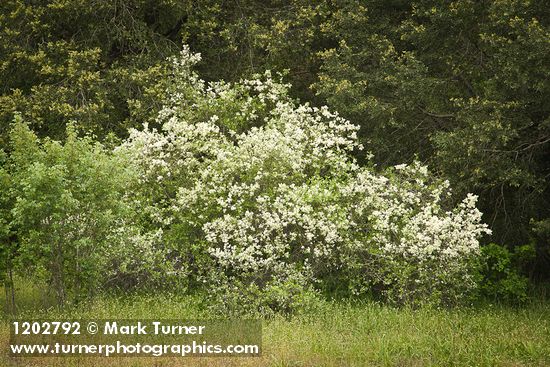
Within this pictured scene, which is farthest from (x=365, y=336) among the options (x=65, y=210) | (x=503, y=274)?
(x=503, y=274)

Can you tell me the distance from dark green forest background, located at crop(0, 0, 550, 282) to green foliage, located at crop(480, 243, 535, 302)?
0.45ft

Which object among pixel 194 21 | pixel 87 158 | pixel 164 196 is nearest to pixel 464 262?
pixel 164 196

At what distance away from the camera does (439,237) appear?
41.6ft

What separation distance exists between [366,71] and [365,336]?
749cm

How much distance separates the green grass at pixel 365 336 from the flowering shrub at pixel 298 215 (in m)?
0.71

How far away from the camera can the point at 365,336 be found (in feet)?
34.3

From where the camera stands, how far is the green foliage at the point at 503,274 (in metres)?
14.3

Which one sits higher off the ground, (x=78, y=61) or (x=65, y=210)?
(x=78, y=61)

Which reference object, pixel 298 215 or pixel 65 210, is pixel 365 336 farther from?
pixel 65 210

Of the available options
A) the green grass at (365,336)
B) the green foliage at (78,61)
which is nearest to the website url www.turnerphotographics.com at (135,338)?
the green grass at (365,336)

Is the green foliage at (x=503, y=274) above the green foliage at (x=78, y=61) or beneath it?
beneath

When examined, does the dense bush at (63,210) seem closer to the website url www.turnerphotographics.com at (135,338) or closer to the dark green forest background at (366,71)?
the website url www.turnerphotographics.com at (135,338)

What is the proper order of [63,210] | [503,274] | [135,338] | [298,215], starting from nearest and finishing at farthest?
1. [135,338]
2. [63,210]
3. [298,215]
4. [503,274]

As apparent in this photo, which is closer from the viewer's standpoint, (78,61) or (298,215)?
(298,215)
